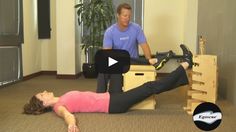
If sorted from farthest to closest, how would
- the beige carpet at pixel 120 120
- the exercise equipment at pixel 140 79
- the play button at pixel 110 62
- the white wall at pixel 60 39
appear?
the white wall at pixel 60 39
the exercise equipment at pixel 140 79
the beige carpet at pixel 120 120
the play button at pixel 110 62

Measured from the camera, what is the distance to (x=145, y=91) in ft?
9.39

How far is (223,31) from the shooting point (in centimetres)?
379

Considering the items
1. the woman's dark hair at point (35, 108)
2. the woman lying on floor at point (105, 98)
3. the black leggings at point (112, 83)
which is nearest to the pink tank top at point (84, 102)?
the woman lying on floor at point (105, 98)

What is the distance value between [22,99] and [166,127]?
6.65 ft

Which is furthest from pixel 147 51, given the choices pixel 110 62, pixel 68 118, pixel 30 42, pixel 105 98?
pixel 30 42

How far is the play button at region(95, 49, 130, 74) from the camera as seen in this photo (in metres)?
0.96

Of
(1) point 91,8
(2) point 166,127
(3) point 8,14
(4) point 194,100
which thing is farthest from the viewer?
(1) point 91,8

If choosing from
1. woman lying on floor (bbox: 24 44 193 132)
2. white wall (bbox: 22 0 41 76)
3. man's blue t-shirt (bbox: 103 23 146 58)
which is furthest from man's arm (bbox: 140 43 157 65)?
white wall (bbox: 22 0 41 76)

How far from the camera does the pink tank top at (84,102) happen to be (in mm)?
2770

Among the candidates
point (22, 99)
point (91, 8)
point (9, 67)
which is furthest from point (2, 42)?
point (91, 8)

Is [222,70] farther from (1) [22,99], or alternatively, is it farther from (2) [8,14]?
(2) [8,14]

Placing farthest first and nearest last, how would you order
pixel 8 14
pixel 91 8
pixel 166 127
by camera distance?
pixel 91 8 → pixel 8 14 → pixel 166 127

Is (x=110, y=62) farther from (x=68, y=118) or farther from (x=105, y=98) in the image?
(x=105, y=98)

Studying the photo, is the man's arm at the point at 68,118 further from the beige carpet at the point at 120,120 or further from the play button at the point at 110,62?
the play button at the point at 110,62
